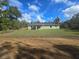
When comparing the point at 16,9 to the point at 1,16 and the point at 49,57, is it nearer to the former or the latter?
the point at 1,16

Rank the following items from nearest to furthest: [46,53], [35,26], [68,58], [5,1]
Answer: [68,58]
[46,53]
[5,1]
[35,26]

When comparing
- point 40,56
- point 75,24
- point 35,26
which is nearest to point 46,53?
point 40,56

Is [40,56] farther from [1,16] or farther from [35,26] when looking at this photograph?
[35,26]

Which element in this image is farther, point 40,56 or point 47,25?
point 47,25

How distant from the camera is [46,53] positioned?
369 inches

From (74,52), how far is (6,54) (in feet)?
10.0

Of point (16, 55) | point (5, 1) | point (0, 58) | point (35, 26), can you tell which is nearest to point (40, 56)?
point (16, 55)

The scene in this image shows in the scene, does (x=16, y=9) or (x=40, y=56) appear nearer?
(x=40, y=56)

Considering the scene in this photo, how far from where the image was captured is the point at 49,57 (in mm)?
8703

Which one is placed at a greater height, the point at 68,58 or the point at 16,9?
the point at 16,9

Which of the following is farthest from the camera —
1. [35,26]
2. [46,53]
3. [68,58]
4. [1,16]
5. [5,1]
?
[35,26]

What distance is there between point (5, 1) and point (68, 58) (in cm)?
2759

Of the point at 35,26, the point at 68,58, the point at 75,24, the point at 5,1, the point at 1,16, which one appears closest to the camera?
the point at 68,58

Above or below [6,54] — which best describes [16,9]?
above
